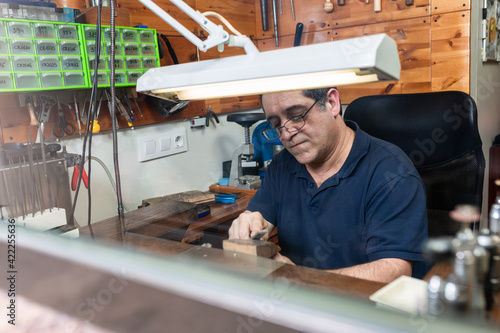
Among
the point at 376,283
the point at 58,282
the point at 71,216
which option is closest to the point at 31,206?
the point at 71,216

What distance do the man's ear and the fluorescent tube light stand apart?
51 cm

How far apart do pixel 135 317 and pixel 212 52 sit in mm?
1609

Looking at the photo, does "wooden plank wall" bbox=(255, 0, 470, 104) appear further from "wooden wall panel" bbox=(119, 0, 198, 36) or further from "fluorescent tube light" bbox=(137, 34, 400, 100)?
"fluorescent tube light" bbox=(137, 34, 400, 100)

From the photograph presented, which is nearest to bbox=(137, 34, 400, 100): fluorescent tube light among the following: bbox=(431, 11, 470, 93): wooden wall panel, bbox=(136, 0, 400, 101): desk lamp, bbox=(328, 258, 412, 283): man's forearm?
bbox=(136, 0, 400, 101): desk lamp

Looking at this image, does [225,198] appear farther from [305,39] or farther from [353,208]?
[305,39]

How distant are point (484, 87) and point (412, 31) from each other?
40 cm

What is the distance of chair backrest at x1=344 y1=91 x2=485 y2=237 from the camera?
3.85 ft

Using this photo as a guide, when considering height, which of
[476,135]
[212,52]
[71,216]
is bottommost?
[71,216]

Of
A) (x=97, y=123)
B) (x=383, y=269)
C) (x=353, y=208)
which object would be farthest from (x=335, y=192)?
(x=97, y=123)

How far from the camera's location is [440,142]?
1222 millimetres

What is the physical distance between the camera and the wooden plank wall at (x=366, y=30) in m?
1.77

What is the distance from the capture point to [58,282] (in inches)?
23.8

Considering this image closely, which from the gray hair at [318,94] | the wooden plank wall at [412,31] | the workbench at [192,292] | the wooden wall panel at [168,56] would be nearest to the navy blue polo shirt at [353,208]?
the gray hair at [318,94]

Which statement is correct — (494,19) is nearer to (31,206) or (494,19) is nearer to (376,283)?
(376,283)
